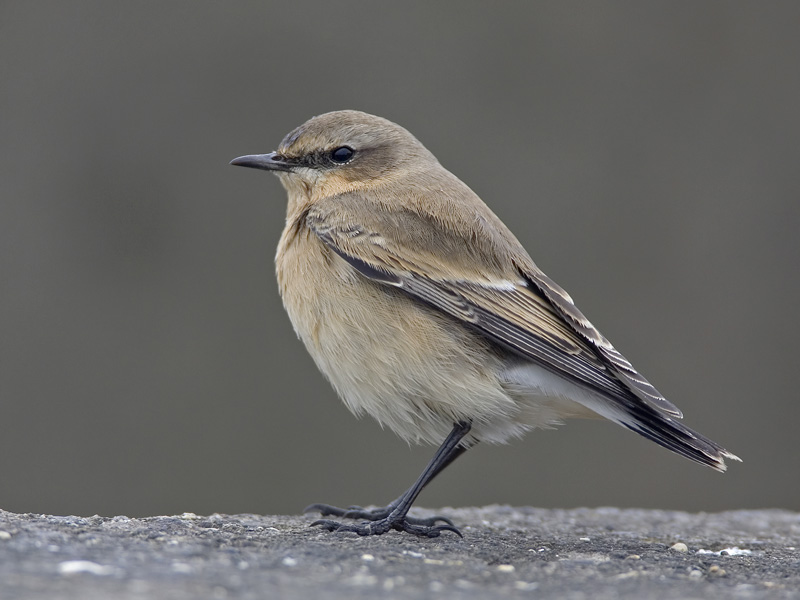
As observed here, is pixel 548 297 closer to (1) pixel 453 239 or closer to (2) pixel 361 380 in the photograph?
(1) pixel 453 239

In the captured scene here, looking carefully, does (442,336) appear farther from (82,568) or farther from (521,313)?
(82,568)

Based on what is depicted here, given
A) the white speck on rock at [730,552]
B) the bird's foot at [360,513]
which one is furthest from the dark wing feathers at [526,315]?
the bird's foot at [360,513]

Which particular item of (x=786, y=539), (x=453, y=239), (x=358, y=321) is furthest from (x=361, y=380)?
(x=786, y=539)

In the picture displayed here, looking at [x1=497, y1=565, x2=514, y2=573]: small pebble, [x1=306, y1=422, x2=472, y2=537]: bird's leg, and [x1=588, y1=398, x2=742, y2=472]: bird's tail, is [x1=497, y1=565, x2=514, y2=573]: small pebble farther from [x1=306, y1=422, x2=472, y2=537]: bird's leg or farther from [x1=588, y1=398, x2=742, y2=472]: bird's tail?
[x1=588, y1=398, x2=742, y2=472]: bird's tail

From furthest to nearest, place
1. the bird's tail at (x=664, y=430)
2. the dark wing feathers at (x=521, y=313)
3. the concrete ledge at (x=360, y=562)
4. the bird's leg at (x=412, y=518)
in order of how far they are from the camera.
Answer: the bird's leg at (x=412, y=518)
the dark wing feathers at (x=521, y=313)
the bird's tail at (x=664, y=430)
the concrete ledge at (x=360, y=562)

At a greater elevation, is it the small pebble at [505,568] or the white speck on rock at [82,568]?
the small pebble at [505,568]

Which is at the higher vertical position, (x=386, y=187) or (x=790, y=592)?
(x=386, y=187)

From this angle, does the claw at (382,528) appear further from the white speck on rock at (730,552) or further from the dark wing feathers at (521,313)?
the white speck on rock at (730,552)
